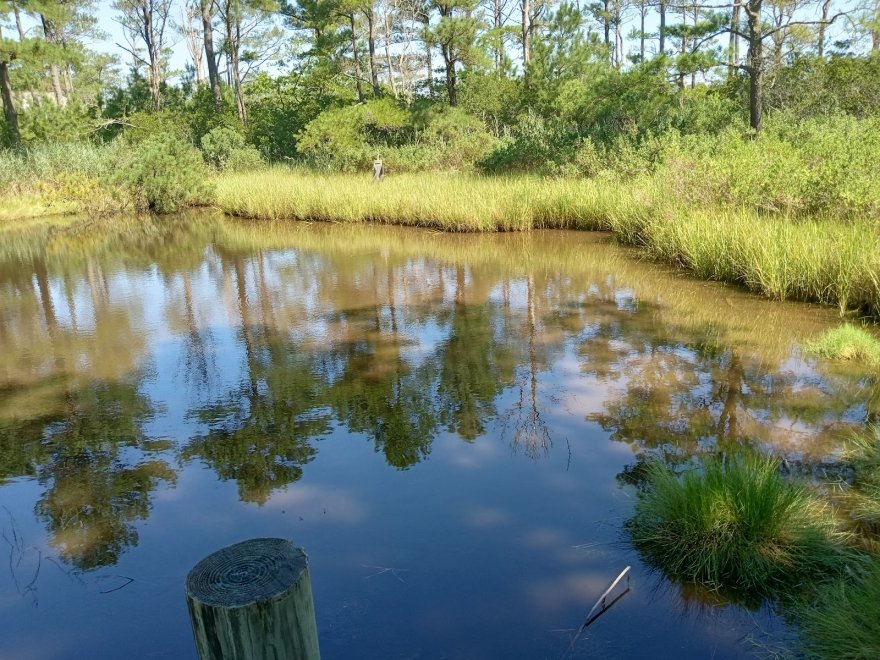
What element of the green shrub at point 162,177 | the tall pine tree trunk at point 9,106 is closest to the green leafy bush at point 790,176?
the green shrub at point 162,177

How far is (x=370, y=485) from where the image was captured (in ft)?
13.4

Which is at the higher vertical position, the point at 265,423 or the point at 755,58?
the point at 755,58

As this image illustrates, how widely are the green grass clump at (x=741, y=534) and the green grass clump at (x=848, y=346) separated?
266cm

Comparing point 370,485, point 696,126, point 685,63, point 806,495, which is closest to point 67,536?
point 370,485

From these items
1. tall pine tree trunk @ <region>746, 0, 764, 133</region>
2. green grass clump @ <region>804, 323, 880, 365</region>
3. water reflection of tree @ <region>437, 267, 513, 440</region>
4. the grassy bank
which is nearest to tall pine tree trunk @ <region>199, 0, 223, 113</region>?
the grassy bank

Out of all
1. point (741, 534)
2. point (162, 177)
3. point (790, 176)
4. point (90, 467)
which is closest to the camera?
point (741, 534)

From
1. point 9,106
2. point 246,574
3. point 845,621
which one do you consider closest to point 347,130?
point 9,106

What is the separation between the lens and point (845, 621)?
2494mm

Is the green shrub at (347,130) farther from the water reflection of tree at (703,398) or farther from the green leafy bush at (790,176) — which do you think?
the water reflection of tree at (703,398)

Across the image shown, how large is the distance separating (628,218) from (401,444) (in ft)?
25.5

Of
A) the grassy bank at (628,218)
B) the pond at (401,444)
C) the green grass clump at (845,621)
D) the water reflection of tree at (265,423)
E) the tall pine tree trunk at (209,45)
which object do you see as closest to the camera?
the green grass clump at (845,621)

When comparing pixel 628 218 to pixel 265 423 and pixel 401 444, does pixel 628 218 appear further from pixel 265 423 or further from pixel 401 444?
pixel 265 423

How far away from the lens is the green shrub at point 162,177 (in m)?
18.2

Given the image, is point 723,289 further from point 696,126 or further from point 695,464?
point 696,126
